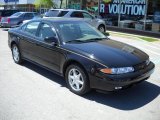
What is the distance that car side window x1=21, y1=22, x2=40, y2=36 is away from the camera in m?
6.97

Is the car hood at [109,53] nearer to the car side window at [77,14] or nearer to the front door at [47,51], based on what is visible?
the front door at [47,51]

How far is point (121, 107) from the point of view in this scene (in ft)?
16.4

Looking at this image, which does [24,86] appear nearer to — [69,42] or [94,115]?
[69,42]

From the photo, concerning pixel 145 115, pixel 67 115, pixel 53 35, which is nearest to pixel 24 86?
pixel 53 35

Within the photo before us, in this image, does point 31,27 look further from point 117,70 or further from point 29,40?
point 117,70

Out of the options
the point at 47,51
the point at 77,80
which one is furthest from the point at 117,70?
the point at 47,51

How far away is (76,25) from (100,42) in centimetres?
85

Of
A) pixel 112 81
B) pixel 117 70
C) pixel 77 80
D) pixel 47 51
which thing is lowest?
pixel 77 80

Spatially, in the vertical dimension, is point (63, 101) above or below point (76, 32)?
below

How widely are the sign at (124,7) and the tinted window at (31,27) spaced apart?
38.2ft

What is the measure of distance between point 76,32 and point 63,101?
1904mm

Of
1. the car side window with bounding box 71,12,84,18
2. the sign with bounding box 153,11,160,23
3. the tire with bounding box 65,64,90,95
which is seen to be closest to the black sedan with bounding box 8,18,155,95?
the tire with bounding box 65,64,90,95

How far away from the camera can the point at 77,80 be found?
217 inches

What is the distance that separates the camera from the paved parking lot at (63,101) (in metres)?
4.60
